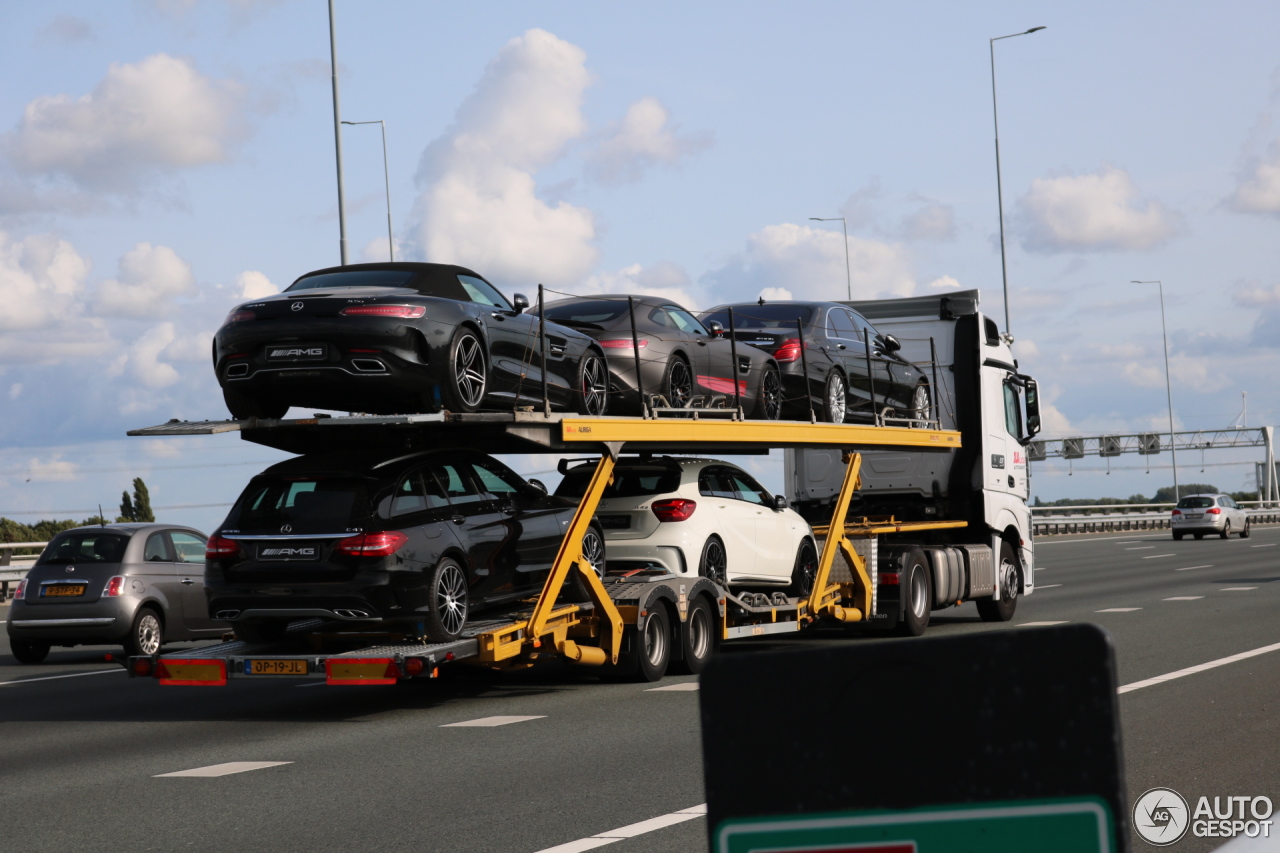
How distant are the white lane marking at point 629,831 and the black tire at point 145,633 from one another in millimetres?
10190

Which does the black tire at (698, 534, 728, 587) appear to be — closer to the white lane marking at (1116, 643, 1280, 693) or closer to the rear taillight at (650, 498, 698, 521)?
the rear taillight at (650, 498, 698, 521)

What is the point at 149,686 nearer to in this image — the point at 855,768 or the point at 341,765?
the point at 341,765

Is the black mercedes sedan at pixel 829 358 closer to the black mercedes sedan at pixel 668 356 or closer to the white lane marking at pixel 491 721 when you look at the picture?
the black mercedes sedan at pixel 668 356

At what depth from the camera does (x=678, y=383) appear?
1355 cm

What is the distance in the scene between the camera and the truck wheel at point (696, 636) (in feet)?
41.3

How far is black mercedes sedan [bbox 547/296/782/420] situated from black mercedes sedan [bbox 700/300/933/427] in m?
0.44

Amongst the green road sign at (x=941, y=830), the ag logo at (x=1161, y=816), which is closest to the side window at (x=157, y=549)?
the ag logo at (x=1161, y=816)

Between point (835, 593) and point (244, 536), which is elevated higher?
point (244, 536)

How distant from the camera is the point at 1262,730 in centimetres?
890

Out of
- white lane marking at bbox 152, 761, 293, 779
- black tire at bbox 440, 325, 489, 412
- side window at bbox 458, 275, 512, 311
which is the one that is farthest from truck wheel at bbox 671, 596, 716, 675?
white lane marking at bbox 152, 761, 293, 779

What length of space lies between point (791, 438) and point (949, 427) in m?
4.45

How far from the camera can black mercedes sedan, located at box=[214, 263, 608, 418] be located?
10.5 m

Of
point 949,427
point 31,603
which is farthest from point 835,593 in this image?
point 31,603

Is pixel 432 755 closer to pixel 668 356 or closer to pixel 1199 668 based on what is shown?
pixel 668 356
